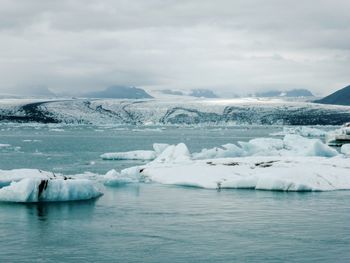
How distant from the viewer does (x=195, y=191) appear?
63.8 ft

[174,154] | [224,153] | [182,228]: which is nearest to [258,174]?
[174,154]

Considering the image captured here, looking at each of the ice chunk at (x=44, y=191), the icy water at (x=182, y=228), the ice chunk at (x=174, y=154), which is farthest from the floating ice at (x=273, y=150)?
the ice chunk at (x=44, y=191)

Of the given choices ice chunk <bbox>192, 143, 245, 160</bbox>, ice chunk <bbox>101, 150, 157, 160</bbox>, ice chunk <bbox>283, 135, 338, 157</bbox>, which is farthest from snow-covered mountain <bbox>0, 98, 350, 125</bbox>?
ice chunk <bbox>192, 143, 245, 160</bbox>

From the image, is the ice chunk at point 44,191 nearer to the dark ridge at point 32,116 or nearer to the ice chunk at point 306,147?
the ice chunk at point 306,147

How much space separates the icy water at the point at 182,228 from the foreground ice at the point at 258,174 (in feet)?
2.82

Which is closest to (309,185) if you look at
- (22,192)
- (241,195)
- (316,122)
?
(241,195)

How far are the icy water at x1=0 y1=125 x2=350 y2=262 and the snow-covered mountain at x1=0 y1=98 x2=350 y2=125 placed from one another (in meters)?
120

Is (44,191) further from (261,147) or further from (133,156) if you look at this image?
(261,147)

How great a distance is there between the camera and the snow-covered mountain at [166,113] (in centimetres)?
14000

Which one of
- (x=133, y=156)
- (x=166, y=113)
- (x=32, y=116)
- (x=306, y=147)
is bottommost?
(x=133, y=156)

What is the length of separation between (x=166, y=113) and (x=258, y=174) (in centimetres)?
12599

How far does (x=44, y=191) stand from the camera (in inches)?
651

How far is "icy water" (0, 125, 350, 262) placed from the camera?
425 inches

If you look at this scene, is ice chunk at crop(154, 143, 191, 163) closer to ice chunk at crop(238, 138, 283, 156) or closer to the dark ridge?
ice chunk at crop(238, 138, 283, 156)
